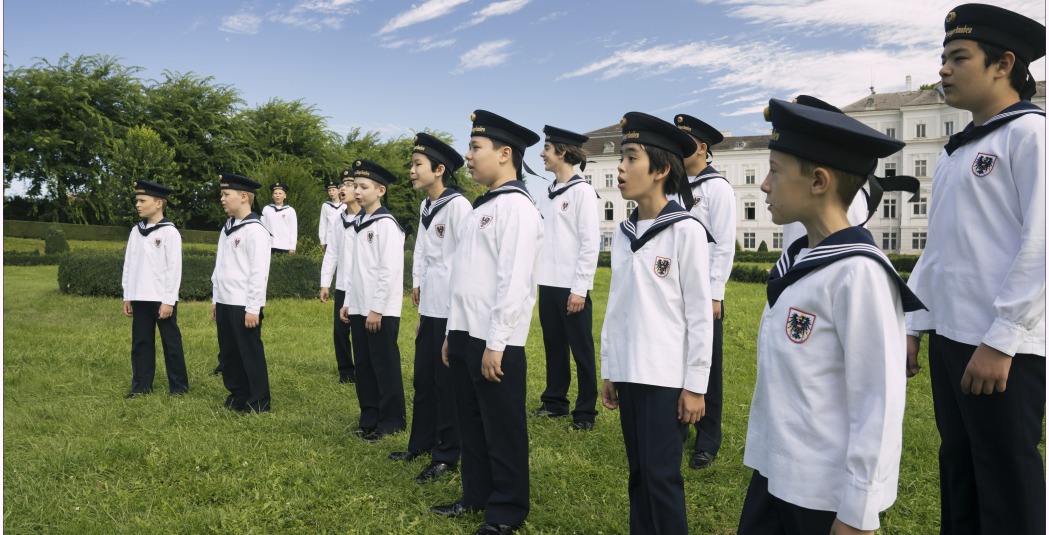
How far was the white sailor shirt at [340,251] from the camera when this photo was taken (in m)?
6.62

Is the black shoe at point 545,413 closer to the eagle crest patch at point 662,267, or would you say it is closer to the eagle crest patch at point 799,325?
the eagle crest patch at point 662,267

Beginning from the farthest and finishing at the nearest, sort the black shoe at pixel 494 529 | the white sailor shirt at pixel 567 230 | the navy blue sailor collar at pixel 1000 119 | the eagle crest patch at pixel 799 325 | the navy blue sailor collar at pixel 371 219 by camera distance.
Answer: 1. the white sailor shirt at pixel 567 230
2. the navy blue sailor collar at pixel 371 219
3. the black shoe at pixel 494 529
4. the navy blue sailor collar at pixel 1000 119
5. the eagle crest patch at pixel 799 325

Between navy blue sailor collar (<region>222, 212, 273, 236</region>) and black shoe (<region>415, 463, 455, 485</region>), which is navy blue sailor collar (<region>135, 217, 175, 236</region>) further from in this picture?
black shoe (<region>415, 463, 455, 485</region>)

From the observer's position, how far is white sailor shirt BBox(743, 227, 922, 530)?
1.88m

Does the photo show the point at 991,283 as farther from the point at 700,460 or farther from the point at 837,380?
the point at 700,460

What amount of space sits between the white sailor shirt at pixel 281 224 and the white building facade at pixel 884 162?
110ft

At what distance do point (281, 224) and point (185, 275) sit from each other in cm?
267

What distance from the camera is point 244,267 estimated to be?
6715 millimetres

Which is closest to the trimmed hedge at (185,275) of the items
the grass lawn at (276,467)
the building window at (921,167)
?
the grass lawn at (276,467)

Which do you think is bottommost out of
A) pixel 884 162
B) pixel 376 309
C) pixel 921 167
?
pixel 376 309

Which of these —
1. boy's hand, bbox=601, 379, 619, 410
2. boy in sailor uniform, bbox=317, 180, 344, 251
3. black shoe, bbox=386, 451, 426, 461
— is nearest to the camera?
boy's hand, bbox=601, 379, 619, 410

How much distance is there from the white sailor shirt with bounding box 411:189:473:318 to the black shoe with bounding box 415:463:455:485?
1.02 metres

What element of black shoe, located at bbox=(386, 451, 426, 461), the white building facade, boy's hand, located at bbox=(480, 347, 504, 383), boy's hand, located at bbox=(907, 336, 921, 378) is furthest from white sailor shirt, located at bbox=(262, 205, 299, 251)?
the white building facade

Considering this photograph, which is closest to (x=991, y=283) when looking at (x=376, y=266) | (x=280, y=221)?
(x=376, y=266)
